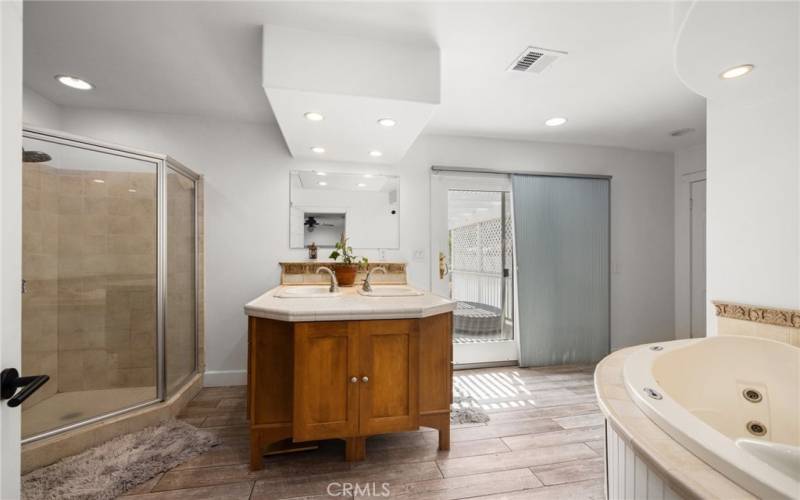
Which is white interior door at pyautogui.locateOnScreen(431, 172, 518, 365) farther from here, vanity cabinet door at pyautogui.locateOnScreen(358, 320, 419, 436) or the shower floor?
the shower floor

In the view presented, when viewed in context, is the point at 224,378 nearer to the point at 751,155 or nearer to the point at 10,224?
the point at 10,224

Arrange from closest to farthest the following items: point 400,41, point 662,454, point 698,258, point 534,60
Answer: point 662,454
point 400,41
point 534,60
point 698,258

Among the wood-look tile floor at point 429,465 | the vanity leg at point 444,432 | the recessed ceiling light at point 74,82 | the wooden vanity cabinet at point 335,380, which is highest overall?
the recessed ceiling light at point 74,82

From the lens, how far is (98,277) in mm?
2326

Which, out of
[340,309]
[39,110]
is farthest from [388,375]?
[39,110]

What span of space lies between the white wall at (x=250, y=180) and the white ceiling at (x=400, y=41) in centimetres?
16

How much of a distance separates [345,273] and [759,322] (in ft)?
8.74

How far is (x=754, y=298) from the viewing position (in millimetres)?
1878

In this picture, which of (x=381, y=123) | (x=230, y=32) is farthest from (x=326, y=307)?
(x=230, y=32)

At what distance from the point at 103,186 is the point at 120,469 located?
1.77 metres

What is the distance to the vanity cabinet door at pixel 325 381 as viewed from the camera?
5.66 feet

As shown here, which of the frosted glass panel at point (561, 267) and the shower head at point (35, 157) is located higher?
the shower head at point (35, 157)

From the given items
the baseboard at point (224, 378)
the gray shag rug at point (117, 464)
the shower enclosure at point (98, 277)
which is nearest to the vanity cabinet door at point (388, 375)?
the gray shag rug at point (117, 464)

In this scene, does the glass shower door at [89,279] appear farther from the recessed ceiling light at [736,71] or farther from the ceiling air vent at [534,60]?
the recessed ceiling light at [736,71]
